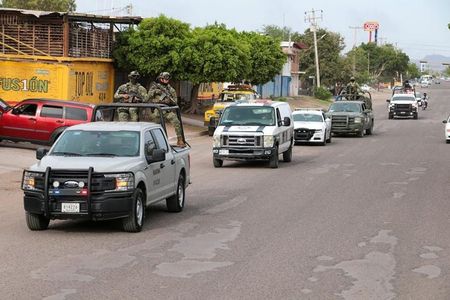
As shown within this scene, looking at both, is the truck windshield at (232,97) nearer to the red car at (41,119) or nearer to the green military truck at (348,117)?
the green military truck at (348,117)

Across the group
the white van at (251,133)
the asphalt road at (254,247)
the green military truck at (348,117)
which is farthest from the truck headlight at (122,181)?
the green military truck at (348,117)

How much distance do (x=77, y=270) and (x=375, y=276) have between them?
331cm

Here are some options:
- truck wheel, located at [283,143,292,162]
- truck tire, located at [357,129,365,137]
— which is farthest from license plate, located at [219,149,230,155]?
truck tire, located at [357,129,365,137]

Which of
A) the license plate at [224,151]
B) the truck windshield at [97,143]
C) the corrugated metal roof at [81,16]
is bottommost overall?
the license plate at [224,151]

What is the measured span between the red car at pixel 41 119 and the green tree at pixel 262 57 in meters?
29.2

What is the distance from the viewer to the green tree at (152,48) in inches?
1630

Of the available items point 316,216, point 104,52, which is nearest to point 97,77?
point 104,52

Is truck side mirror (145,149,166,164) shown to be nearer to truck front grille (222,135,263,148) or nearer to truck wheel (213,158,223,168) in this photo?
truck front grille (222,135,263,148)

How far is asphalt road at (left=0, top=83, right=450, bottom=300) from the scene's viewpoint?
867 cm

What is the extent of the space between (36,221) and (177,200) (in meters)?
3.05

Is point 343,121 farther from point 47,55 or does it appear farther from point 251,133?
point 251,133

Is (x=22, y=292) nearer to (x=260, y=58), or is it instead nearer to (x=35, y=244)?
(x=35, y=244)

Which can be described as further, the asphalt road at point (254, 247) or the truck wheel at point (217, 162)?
the truck wheel at point (217, 162)

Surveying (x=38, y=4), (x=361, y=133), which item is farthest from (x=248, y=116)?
(x=38, y=4)
